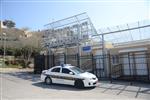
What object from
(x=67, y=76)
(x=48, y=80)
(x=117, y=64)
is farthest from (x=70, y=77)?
(x=117, y=64)

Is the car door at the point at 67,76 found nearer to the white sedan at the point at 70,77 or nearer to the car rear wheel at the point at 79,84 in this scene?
the white sedan at the point at 70,77

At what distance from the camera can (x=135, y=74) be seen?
813 inches

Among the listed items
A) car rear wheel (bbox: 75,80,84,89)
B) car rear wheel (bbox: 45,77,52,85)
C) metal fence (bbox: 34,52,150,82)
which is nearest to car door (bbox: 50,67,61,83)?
car rear wheel (bbox: 45,77,52,85)

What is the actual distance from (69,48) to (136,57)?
376 inches

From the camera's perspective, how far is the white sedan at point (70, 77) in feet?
48.1

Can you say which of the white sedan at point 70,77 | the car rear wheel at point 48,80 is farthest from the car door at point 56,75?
the car rear wheel at point 48,80

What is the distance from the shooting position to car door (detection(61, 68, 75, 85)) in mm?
15289

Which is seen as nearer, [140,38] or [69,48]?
[140,38]

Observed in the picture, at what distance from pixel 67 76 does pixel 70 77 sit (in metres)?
0.31

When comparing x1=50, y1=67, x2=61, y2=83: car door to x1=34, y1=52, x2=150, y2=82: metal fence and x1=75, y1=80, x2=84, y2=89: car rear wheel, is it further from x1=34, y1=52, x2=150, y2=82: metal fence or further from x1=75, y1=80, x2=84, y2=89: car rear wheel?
x1=34, y1=52, x2=150, y2=82: metal fence

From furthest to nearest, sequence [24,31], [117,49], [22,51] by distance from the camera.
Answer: [24,31] → [22,51] → [117,49]

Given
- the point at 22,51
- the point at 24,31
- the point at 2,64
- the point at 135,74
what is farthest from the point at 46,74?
the point at 24,31

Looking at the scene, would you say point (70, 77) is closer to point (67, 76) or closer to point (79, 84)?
point (67, 76)

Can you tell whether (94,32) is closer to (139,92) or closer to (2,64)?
(139,92)
